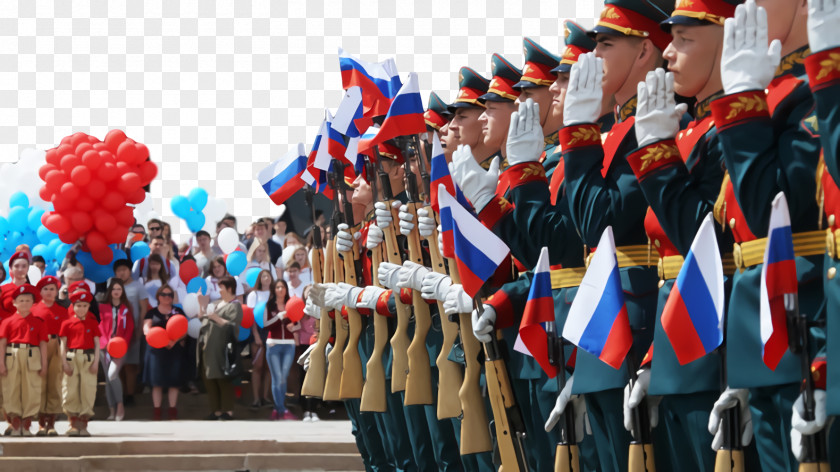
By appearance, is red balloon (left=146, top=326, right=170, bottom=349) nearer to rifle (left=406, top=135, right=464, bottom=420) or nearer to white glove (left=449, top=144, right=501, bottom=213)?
rifle (left=406, top=135, right=464, bottom=420)

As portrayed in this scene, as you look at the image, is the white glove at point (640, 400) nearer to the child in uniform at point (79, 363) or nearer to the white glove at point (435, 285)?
the white glove at point (435, 285)

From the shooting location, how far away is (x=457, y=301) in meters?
6.25

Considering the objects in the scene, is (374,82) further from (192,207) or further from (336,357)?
(192,207)

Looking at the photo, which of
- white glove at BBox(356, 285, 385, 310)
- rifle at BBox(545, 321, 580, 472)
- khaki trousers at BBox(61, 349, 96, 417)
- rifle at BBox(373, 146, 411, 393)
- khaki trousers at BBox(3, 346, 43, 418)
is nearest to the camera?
rifle at BBox(545, 321, 580, 472)

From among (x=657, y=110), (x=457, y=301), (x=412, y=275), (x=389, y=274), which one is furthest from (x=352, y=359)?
(x=657, y=110)

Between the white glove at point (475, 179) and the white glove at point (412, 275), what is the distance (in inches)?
47.0

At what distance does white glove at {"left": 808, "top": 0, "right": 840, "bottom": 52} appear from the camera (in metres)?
3.38

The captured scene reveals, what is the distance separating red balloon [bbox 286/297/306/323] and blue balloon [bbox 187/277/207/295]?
1.51m

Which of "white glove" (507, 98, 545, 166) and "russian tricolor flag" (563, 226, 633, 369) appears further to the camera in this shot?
"white glove" (507, 98, 545, 166)

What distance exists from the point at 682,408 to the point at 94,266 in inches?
453

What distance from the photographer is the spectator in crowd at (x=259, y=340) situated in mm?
15227

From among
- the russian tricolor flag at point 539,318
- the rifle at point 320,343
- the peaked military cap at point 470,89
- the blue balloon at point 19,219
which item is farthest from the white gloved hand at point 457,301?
the blue balloon at point 19,219

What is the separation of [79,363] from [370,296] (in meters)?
6.27

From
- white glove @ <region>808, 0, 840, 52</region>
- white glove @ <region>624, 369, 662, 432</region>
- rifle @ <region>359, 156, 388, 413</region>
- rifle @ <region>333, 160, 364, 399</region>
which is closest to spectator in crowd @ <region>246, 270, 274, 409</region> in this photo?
rifle @ <region>333, 160, 364, 399</region>
